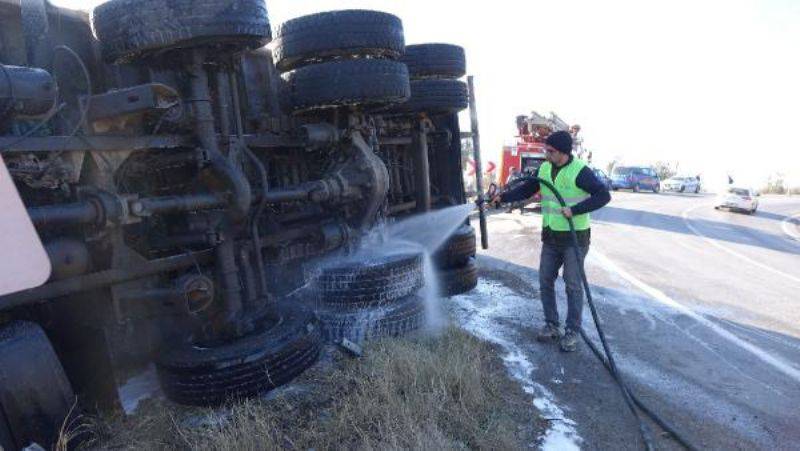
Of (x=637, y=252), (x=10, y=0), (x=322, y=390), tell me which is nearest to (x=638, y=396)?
(x=322, y=390)

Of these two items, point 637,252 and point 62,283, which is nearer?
point 62,283

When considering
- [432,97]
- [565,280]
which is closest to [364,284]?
[565,280]

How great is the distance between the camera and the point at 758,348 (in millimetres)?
4867

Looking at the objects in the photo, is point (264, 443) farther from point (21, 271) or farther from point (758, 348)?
point (758, 348)

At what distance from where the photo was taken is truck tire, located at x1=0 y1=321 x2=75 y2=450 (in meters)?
2.78

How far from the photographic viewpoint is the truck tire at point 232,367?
11.1ft

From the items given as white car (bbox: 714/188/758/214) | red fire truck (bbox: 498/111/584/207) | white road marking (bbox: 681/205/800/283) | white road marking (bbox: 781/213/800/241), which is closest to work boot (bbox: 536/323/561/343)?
white road marking (bbox: 681/205/800/283)

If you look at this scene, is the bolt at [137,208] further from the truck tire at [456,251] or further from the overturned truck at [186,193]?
the truck tire at [456,251]

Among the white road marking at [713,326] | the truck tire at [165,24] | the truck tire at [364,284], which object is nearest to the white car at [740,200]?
the white road marking at [713,326]

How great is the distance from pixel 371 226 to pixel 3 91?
10.7 feet

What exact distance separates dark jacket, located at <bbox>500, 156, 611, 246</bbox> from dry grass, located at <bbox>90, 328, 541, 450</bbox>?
1.54m

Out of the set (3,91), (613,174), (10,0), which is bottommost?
(613,174)

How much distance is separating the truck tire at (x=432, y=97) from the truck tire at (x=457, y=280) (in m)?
1.87

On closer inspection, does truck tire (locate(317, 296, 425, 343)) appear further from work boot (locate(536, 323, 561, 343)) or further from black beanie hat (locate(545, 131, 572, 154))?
black beanie hat (locate(545, 131, 572, 154))
